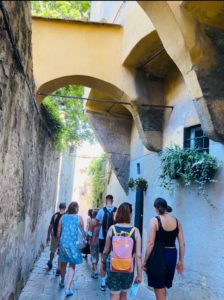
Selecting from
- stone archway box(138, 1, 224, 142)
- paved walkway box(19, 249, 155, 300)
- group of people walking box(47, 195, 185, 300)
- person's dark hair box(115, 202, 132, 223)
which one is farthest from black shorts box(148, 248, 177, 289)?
stone archway box(138, 1, 224, 142)

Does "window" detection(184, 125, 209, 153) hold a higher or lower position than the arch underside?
lower

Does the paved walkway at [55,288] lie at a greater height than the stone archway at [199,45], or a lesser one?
lesser

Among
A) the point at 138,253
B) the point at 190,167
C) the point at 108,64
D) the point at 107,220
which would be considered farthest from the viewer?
the point at 108,64

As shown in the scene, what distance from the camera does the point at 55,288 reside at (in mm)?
5254

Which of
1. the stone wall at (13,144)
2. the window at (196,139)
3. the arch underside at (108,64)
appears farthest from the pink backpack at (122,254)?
the arch underside at (108,64)

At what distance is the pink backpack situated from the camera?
3.46 metres

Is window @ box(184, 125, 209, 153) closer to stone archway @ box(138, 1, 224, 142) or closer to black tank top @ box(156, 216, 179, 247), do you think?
stone archway @ box(138, 1, 224, 142)

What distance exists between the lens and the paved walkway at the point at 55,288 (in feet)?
15.8

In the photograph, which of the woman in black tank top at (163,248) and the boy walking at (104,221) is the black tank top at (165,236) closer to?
the woman in black tank top at (163,248)

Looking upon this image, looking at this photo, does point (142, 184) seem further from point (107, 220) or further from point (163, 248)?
point (163, 248)

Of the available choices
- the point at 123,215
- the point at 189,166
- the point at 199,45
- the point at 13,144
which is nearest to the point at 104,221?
the point at 189,166

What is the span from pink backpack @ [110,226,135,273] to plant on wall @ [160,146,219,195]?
4.58 feet

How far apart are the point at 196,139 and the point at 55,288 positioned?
10.9ft

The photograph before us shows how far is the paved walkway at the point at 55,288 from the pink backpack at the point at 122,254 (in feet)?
5.57
